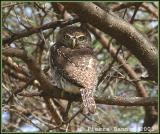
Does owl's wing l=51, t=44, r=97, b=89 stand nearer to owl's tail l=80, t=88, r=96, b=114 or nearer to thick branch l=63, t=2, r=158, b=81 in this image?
owl's tail l=80, t=88, r=96, b=114

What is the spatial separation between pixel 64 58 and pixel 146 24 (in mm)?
2520

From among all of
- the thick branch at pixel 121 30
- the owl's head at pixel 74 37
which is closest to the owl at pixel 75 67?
the owl's head at pixel 74 37

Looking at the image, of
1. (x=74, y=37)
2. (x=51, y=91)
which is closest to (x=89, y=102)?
(x=51, y=91)

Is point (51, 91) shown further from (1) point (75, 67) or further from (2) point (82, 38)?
(2) point (82, 38)

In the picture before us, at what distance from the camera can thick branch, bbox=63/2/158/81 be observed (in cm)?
345

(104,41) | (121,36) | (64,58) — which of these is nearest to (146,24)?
(104,41)

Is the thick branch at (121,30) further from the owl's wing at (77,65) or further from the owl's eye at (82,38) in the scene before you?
the owl's eye at (82,38)

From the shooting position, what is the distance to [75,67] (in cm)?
425

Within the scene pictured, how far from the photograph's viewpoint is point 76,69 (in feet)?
13.8

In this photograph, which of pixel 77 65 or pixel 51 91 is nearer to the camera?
pixel 51 91

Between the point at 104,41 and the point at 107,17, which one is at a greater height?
the point at 107,17

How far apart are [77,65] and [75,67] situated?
4 cm

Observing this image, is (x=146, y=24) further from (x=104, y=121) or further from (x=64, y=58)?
(x=64, y=58)

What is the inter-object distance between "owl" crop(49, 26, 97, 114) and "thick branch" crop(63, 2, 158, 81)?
51cm
